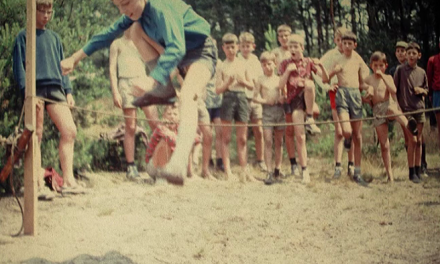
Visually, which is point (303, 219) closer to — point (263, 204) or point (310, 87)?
point (263, 204)

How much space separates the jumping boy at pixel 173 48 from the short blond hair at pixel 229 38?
1.94 feet

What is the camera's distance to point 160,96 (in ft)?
11.8

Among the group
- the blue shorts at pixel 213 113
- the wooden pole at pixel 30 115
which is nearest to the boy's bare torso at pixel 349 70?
the blue shorts at pixel 213 113

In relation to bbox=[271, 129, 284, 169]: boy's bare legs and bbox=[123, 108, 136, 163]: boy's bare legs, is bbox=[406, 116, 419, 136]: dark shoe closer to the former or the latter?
bbox=[271, 129, 284, 169]: boy's bare legs

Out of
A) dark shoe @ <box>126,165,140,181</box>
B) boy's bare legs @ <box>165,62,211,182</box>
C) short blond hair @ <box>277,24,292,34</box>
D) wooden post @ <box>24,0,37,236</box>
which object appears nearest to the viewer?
boy's bare legs @ <box>165,62,211,182</box>

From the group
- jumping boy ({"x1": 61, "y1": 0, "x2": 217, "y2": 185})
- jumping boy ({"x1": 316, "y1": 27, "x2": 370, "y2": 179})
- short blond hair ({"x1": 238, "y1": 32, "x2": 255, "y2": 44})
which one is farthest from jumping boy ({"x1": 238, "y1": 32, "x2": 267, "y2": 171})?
jumping boy ({"x1": 61, "y1": 0, "x2": 217, "y2": 185})

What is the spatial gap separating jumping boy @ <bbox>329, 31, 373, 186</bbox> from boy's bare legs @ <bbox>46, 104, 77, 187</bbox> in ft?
6.28

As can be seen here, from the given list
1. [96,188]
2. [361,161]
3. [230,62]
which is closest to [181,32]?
[230,62]

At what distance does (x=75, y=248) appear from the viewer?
3.31m

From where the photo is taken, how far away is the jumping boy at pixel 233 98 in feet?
13.9

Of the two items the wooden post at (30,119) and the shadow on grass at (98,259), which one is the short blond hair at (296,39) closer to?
the wooden post at (30,119)

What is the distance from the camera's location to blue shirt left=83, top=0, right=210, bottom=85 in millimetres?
3270

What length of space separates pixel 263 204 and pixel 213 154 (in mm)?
645

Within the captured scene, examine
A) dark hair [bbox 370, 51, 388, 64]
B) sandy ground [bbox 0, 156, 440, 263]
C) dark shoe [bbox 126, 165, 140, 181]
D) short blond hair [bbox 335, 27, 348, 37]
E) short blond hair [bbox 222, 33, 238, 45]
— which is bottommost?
sandy ground [bbox 0, 156, 440, 263]
